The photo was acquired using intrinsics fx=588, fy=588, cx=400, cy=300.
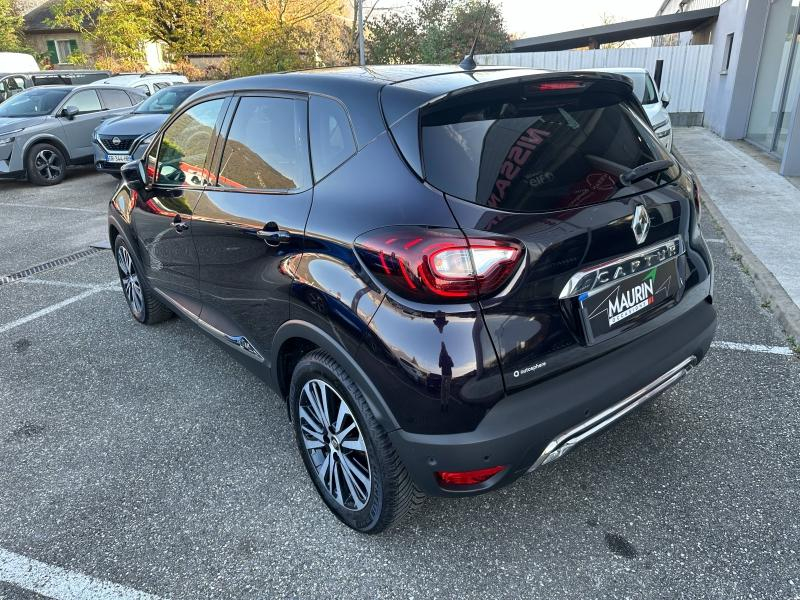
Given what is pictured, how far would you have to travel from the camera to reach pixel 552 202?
2.05 m

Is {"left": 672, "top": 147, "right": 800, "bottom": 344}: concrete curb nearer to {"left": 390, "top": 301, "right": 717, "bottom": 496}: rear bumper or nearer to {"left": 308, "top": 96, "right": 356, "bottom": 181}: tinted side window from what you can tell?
{"left": 390, "top": 301, "right": 717, "bottom": 496}: rear bumper

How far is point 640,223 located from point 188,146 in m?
2.53

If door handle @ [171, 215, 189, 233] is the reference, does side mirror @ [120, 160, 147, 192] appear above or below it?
above

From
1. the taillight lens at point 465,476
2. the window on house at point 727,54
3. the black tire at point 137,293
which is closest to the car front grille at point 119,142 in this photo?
the black tire at point 137,293

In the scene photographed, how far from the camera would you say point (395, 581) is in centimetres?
222

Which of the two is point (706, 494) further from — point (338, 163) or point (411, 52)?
point (411, 52)

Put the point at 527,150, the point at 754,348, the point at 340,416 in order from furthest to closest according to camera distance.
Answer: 1. the point at 754,348
2. the point at 340,416
3. the point at 527,150

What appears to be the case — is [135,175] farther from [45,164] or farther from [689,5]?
[689,5]

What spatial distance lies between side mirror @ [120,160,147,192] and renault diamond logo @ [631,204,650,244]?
3028mm

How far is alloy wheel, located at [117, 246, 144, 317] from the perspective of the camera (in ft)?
14.6

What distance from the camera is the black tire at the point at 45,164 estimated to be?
34.9ft

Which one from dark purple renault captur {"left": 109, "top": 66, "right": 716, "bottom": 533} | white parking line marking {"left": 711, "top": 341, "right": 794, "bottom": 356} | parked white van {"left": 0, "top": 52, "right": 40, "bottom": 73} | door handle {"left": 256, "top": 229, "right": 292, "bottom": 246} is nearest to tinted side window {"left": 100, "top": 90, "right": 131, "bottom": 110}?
dark purple renault captur {"left": 109, "top": 66, "right": 716, "bottom": 533}

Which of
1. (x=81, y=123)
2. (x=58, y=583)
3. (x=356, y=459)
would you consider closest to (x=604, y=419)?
(x=356, y=459)

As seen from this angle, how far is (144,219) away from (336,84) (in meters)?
2.03
